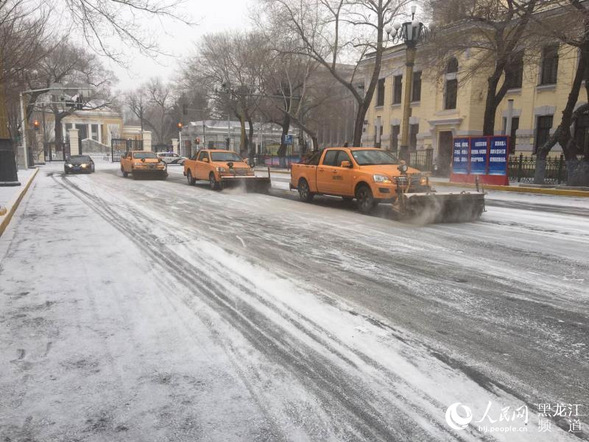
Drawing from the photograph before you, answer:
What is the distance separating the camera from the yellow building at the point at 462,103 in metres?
27.3

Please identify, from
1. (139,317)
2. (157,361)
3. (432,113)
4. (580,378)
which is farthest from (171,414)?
(432,113)

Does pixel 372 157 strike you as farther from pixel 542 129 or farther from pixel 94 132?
pixel 94 132

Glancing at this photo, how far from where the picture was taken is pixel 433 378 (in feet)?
A: 10.7

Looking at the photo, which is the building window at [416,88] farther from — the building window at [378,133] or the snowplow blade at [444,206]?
the snowplow blade at [444,206]

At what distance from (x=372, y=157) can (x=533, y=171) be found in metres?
15.2

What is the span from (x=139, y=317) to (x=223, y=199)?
10672 mm

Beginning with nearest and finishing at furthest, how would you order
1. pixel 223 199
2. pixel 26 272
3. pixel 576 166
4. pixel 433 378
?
pixel 433 378 → pixel 26 272 → pixel 223 199 → pixel 576 166

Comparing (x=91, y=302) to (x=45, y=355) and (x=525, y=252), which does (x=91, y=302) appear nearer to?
(x=45, y=355)

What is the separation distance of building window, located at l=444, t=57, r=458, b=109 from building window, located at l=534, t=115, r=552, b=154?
645 cm

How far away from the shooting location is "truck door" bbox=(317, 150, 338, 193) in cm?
1320

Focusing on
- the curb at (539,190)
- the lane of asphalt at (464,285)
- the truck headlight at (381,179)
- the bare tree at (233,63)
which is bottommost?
the lane of asphalt at (464,285)

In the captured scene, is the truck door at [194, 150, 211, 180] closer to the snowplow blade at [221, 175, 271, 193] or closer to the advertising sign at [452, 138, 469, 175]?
the snowplow blade at [221, 175, 271, 193]

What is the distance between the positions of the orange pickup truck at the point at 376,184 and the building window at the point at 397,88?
91.5ft

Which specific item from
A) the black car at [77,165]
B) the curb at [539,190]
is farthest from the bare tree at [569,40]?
the black car at [77,165]
